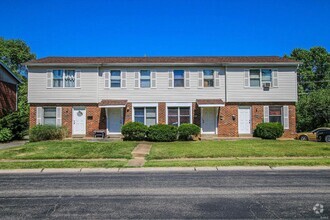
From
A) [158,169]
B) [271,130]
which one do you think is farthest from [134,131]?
[271,130]

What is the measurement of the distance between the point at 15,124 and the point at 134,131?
10.4m

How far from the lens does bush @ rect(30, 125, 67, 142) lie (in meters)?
19.6

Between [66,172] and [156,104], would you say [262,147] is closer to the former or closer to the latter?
[156,104]

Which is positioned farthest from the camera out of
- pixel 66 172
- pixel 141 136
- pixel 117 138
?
pixel 117 138

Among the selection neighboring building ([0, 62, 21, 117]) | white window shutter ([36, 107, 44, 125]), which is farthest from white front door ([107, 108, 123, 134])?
neighboring building ([0, 62, 21, 117])

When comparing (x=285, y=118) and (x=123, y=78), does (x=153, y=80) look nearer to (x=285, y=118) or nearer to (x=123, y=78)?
(x=123, y=78)

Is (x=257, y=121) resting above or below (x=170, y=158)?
above

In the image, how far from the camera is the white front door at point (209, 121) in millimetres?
21984

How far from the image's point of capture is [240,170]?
1090 centimetres

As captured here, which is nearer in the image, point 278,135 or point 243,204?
point 243,204

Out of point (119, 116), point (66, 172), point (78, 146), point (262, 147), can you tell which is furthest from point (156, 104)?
point (66, 172)

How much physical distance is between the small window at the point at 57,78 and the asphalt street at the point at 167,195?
42.4ft

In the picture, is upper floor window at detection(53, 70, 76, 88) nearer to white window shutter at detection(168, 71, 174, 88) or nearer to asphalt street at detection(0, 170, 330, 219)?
white window shutter at detection(168, 71, 174, 88)

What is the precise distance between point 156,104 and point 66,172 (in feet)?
39.2
